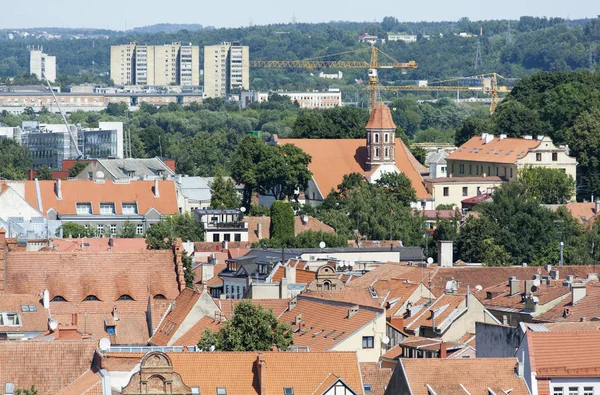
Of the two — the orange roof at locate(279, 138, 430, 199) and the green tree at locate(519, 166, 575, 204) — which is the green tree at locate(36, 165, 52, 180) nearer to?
the orange roof at locate(279, 138, 430, 199)

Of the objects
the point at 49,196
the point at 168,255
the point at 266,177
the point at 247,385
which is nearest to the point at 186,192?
the point at 266,177

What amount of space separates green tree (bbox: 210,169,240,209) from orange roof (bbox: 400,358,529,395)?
66803mm

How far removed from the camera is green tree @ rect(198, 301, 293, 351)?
1612 inches

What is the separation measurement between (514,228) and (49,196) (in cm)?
2558

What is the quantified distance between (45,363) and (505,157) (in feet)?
273

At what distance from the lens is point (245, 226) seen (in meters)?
89.6

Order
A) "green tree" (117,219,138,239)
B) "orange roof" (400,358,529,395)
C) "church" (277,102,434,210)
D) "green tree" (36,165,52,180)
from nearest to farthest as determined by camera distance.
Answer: "orange roof" (400,358,529,395), "green tree" (117,219,138,239), "church" (277,102,434,210), "green tree" (36,165,52,180)

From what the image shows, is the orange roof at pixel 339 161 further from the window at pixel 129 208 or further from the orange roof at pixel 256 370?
the orange roof at pixel 256 370

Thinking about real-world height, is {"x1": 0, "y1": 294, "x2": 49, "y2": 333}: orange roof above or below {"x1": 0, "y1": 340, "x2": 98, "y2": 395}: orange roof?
below

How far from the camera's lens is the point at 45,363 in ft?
120

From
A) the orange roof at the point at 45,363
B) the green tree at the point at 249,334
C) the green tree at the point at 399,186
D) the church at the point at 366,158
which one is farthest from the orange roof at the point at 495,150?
the orange roof at the point at 45,363

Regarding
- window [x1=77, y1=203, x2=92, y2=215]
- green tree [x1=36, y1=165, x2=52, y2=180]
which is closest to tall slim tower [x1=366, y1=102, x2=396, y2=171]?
green tree [x1=36, y1=165, x2=52, y2=180]

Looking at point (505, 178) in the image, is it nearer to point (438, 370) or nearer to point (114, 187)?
point (114, 187)

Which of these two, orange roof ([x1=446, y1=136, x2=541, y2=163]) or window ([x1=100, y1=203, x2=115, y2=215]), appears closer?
window ([x1=100, y1=203, x2=115, y2=215])
